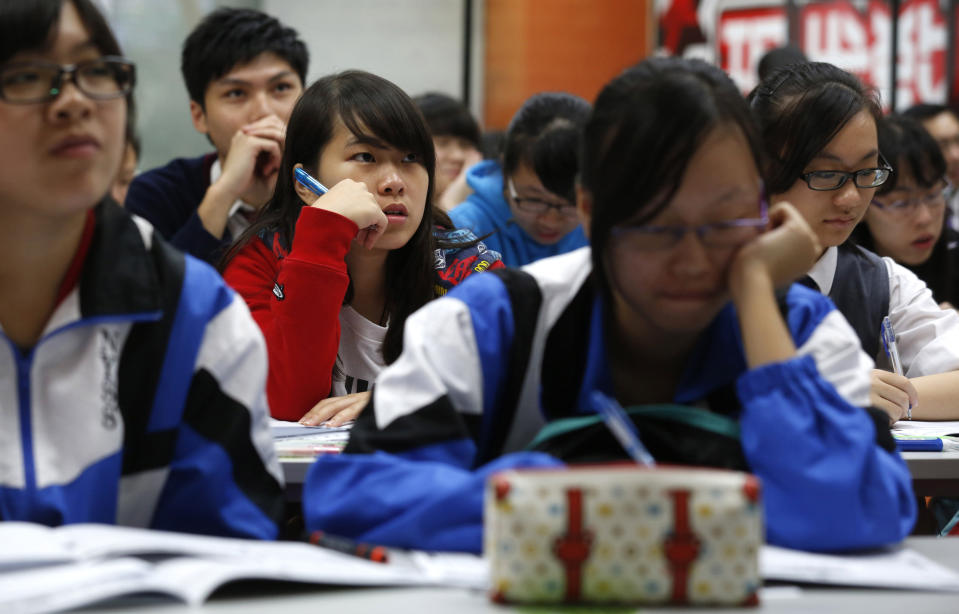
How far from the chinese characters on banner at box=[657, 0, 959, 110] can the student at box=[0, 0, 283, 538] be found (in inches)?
209

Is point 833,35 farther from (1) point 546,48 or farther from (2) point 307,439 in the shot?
(2) point 307,439

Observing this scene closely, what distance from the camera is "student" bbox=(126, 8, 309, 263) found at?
2797 mm

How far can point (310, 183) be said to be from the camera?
211 cm

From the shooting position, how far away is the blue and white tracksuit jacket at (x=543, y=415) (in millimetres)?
1025

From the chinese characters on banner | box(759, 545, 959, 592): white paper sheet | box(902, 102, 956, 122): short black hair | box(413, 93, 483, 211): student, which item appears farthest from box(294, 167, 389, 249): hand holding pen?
the chinese characters on banner

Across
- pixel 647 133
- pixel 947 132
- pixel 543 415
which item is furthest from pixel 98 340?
pixel 947 132

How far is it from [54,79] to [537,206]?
85.6 inches

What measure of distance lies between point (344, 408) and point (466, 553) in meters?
0.83

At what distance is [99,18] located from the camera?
1.13 meters

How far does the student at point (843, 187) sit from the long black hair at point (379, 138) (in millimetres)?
662

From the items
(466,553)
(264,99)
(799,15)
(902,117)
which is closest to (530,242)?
(264,99)

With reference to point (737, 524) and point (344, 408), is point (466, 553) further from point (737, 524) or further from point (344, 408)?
point (344, 408)

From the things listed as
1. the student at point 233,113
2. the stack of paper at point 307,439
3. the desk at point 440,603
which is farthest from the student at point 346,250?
the desk at point 440,603

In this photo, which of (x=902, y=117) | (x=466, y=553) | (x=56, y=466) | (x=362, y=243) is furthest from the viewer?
(x=902, y=117)
